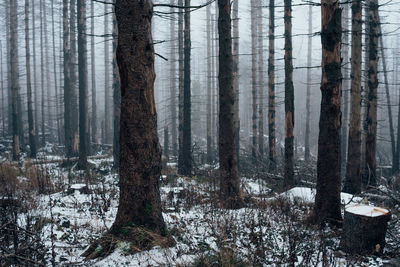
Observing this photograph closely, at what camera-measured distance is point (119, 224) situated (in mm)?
4461

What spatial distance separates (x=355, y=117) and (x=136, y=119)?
803 centimetres

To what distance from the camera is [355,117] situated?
991cm

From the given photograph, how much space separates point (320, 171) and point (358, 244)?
175cm

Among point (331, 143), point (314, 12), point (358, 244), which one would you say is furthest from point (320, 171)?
point (314, 12)

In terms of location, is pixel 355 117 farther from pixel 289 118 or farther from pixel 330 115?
pixel 330 115

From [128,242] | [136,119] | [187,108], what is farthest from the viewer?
[187,108]

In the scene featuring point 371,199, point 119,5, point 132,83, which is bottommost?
point 371,199

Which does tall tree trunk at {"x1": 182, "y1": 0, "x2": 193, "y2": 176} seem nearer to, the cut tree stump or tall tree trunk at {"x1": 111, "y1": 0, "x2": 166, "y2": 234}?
tall tree trunk at {"x1": 111, "y1": 0, "x2": 166, "y2": 234}

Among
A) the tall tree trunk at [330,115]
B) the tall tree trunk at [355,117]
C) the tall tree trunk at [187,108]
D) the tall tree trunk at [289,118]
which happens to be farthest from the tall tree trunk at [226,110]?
the tall tree trunk at [187,108]

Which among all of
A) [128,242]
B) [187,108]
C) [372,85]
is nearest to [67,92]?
[187,108]

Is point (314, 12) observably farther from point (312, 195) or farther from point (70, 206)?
point (70, 206)

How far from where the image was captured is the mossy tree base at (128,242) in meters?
4.14

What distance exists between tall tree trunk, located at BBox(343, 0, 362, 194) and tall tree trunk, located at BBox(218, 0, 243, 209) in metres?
4.36

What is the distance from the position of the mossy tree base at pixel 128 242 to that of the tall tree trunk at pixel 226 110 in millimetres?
3438
